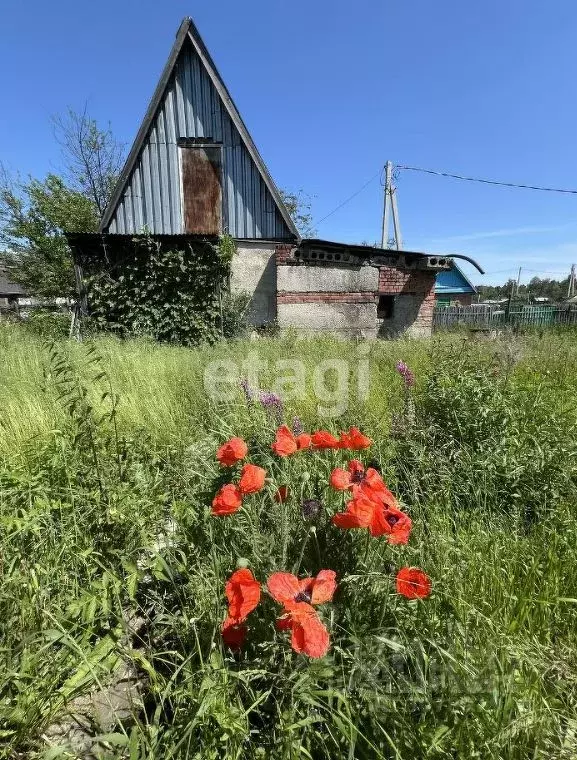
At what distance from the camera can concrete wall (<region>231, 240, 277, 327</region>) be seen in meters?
9.42

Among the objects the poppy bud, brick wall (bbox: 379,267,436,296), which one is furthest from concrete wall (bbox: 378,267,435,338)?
the poppy bud

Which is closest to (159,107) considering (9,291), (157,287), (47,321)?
(157,287)

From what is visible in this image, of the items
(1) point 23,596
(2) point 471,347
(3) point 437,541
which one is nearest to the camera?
(1) point 23,596

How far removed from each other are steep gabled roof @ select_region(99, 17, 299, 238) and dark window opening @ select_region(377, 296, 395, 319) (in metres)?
2.80

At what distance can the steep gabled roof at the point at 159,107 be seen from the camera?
31.0ft

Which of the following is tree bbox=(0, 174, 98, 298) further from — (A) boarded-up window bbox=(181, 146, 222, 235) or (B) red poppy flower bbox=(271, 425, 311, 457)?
(B) red poppy flower bbox=(271, 425, 311, 457)

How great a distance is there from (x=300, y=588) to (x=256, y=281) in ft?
29.9

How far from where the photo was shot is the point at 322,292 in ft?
30.1

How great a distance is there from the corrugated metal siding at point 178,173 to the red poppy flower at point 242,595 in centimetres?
982

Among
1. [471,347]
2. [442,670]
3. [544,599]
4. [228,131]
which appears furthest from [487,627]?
[228,131]

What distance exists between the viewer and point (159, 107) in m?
9.60

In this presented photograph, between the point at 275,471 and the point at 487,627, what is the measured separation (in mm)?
1220

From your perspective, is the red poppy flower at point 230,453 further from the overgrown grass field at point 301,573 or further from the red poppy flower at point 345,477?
the red poppy flower at point 345,477

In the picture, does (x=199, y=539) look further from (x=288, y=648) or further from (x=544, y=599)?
(x=544, y=599)
